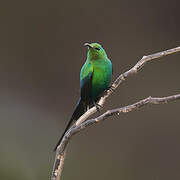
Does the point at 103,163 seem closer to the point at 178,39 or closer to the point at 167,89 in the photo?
Answer: the point at 167,89

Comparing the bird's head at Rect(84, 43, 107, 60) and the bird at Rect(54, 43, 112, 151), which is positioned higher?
the bird's head at Rect(84, 43, 107, 60)

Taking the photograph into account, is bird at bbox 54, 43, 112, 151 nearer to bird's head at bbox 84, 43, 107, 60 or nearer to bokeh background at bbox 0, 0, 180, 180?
bird's head at bbox 84, 43, 107, 60

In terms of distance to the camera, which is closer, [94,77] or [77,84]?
[94,77]

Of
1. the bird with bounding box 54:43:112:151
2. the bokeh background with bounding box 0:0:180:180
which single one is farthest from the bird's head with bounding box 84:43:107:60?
the bokeh background with bounding box 0:0:180:180

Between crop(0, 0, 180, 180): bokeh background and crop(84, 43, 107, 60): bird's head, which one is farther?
crop(0, 0, 180, 180): bokeh background

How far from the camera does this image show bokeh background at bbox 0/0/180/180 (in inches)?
114

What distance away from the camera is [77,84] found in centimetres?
304

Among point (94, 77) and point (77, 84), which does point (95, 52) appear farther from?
point (77, 84)

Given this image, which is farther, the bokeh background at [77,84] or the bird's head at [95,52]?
the bokeh background at [77,84]

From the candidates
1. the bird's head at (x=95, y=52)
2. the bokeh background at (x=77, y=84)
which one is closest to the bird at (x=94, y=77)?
the bird's head at (x=95, y=52)

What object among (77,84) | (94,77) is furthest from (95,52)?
(77,84)

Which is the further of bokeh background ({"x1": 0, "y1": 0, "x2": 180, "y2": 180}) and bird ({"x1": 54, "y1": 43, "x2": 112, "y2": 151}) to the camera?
bokeh background ({"x1": 0, "y1": 0, "x2": 180, "y2": 180})

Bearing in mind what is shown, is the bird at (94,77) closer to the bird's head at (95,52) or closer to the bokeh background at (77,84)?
the bird's head at (95,52)

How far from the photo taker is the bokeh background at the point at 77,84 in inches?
114
